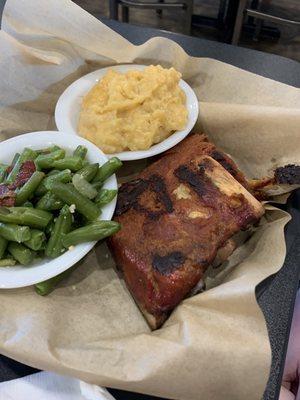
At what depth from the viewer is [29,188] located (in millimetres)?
1642

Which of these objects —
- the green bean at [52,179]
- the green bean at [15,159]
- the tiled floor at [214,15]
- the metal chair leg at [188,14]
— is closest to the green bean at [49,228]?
the green bean at [52,179]

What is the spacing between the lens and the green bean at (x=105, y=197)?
5.44 feet

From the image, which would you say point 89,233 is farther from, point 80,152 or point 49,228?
point 80,152

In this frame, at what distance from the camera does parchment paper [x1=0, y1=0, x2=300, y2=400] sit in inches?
49.4

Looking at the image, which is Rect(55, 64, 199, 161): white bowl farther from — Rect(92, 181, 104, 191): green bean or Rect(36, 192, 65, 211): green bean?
Rect(36, 192, 65, 211): green bean

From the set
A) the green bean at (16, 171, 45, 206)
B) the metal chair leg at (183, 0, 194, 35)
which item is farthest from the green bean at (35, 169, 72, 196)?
the metal chair leg at (183, 0, 194, 35)

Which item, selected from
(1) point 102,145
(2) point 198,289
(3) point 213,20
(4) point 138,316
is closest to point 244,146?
(1) point 102,145

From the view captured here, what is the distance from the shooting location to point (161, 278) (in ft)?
4.88

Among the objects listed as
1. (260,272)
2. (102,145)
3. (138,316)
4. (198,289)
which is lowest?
(138,316)

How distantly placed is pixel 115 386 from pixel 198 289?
47 cm

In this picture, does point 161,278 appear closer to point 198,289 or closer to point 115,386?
point 198,289

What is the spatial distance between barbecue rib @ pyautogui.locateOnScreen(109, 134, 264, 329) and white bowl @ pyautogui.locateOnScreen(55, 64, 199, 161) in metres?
0.12

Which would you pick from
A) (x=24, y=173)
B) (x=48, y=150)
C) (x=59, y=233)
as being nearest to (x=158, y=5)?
(x=48, y=150)

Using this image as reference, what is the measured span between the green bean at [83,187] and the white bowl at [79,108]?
33 cm
